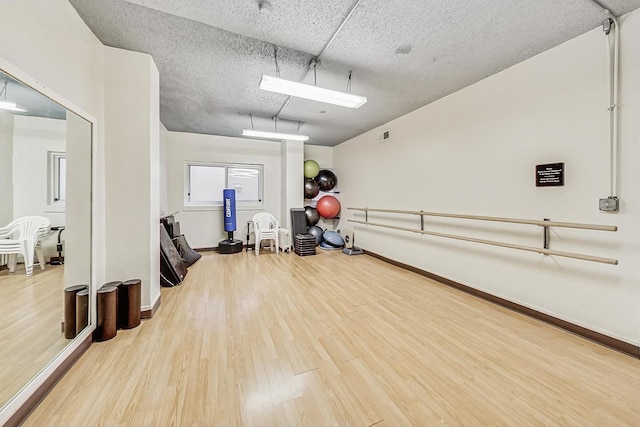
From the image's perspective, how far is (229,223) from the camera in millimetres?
5473

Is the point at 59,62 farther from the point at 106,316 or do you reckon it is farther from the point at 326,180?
the point at 326,180

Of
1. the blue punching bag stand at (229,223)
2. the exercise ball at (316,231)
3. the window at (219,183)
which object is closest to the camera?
the blue punching bag stand at (229,223)

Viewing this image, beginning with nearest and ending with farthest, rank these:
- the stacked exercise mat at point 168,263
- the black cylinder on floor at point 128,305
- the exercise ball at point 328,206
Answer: the black cylinder on floor at point 128,305 < the stacked exercise mat at point 168,263 < the exercise ball at point 328,206

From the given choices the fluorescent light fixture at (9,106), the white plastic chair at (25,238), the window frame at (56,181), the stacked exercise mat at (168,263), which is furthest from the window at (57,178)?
the stacked exercise mat at (168,263)

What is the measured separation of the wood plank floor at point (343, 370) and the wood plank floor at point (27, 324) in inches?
8.1

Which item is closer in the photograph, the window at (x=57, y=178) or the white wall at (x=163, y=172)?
the window at (x=57, y=178)


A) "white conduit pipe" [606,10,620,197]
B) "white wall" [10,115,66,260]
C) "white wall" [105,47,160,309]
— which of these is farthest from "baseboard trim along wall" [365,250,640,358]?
"white wall" [10,115,66,260]

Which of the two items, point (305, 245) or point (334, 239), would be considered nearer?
point (305, 245)

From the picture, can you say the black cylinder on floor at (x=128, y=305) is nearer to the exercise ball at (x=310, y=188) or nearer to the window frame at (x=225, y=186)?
the window frame at (x=225, y=186)

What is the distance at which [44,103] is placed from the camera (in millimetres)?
1652

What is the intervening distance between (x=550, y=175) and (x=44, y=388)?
4.43 m

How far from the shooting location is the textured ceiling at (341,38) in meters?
1.82

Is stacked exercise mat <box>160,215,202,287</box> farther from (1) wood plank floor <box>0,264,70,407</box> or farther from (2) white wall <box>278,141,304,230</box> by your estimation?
(2) white wall <box>278,141,304,230</box>

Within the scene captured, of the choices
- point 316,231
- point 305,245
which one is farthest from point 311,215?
point 305,245
